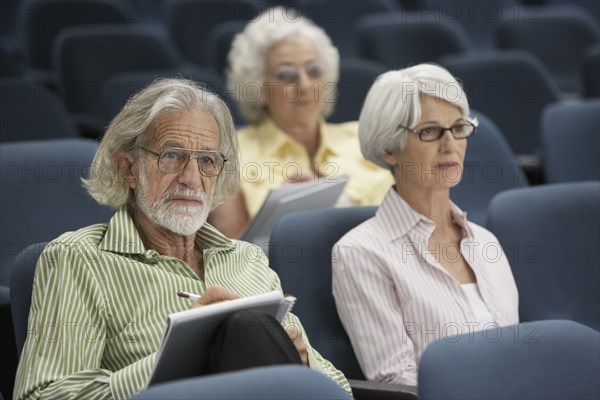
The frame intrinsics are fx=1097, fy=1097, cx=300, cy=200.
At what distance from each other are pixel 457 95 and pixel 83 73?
2018 mm

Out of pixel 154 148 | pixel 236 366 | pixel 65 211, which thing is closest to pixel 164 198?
pixel 154 148

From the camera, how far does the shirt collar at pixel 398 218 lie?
2357 millimetres

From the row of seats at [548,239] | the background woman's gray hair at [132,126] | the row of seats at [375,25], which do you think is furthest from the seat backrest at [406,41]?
the background woman's gray hair at [132,126]

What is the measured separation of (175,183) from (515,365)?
0.78 m

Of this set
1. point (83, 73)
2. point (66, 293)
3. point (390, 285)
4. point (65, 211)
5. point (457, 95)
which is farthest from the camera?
point (83, 73)

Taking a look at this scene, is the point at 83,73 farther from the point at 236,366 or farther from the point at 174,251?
the point at 236,366

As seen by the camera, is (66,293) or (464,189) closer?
(66,293)

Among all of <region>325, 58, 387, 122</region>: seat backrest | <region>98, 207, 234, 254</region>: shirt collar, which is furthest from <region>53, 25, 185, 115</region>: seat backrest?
<region>98, 207, 234, 254</region>: shirt collar

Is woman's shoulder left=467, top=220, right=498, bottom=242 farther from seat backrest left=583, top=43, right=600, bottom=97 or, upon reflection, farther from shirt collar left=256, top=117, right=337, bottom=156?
seat backrest left=583, top=43, right=600, bottom=97

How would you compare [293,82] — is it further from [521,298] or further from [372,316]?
[372,316]

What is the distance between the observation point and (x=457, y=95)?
2.44 m

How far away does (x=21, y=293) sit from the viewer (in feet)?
6.58

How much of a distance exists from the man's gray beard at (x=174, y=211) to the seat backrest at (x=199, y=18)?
2.94 m

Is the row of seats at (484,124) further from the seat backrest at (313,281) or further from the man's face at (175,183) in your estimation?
the man's face at (175,183)
